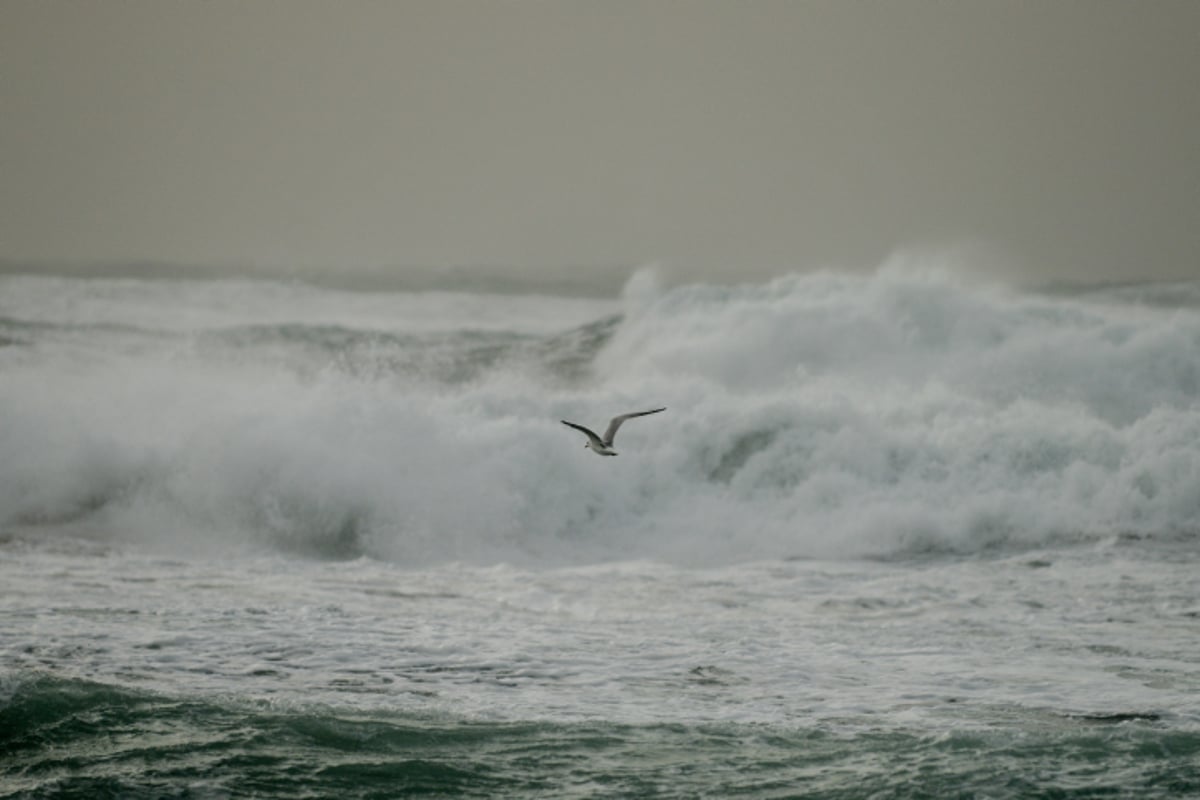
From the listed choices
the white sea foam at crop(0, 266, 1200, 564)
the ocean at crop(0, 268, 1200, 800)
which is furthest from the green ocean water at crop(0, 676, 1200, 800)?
the white sea foam at crop(0, 266, 1200, 564)

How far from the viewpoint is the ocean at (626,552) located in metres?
7.75

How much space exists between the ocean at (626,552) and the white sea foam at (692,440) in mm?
61

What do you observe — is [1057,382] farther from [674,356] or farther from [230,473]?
[230,473]

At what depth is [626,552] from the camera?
14977mm

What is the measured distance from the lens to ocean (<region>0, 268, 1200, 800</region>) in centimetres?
775

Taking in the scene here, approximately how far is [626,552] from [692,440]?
3071 mm

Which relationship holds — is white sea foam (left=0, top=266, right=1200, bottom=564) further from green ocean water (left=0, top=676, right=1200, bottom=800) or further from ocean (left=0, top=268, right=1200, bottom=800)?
green ocean water (left=0, top=676, right=1200, bottom=800)

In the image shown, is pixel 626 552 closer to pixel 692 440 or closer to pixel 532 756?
pixel 692 440

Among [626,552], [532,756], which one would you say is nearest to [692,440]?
[626,552]

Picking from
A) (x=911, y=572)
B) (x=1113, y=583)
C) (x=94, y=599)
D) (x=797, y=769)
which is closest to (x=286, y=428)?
(x=94, y=599)

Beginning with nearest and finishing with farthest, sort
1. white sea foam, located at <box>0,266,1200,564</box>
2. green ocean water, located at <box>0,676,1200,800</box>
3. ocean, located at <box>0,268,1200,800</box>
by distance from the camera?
green ocean water, located at <box>0,676,1200,800</box> < ocean, located at <box>0,268,1200,800</box> < white sea foam, located at <box>0,266,1200,564</box>

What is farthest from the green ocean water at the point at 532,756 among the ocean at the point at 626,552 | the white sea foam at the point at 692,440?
the white sea foam at the point at 692,440

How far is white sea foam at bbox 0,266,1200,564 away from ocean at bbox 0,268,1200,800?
0.06m

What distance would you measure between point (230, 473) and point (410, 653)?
24.0 feet
